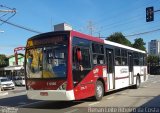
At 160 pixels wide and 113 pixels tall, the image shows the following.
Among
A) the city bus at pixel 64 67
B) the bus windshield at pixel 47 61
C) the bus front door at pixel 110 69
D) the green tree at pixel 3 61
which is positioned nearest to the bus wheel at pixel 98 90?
the city bus at pixel 64 67

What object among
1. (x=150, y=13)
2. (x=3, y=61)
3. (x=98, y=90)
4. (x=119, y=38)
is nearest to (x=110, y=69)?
(x=98, y=90)

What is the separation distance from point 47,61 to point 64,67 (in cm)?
92

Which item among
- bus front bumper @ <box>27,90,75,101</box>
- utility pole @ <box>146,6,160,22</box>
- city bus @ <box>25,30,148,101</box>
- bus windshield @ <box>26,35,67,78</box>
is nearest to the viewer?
bus front bumper @ <box>27,90,75,101</box>

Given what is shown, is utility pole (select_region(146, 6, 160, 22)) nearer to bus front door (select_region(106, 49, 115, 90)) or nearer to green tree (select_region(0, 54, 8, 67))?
bus front door (select_region(106, 49, 115, 90))

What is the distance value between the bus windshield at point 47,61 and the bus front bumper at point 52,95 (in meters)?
0.64

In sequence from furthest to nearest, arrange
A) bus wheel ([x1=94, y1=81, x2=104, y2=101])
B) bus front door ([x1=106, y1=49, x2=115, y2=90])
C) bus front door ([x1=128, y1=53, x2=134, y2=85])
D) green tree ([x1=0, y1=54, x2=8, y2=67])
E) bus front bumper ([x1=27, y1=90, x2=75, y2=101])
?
green tree ([x1=0, y1=54, x2=8, y2=67])
bus front door ([x1=128, y1=53, x2=134, y2=85])
bus front door ([x1=106, y1=49, x2=115, y2=90])
bus wheel ([x1=94, y1=81, x2=104, y2=101])
bus front bumper ([x1=27, y1=90, x2=75, y2=101])

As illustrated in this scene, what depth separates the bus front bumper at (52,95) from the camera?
481 inches

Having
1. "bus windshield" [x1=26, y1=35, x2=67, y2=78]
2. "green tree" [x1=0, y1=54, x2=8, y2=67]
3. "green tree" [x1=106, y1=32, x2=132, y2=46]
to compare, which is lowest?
"bus windshield" [x1=26, y1=35, x2=67, y2=78]

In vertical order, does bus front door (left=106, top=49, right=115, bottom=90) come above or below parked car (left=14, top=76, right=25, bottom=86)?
above

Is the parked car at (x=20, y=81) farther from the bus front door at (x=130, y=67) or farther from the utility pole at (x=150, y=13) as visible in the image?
the bus front door at (x=130, y=67)

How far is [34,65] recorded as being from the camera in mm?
13297

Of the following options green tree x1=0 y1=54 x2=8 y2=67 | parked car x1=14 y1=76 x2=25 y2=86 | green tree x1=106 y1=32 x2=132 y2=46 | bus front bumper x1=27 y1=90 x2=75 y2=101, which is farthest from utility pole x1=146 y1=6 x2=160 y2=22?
green tree x1=0 y1=54 x2=8 y2=67

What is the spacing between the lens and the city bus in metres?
12.4

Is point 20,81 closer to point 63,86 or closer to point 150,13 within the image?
point 150,13
